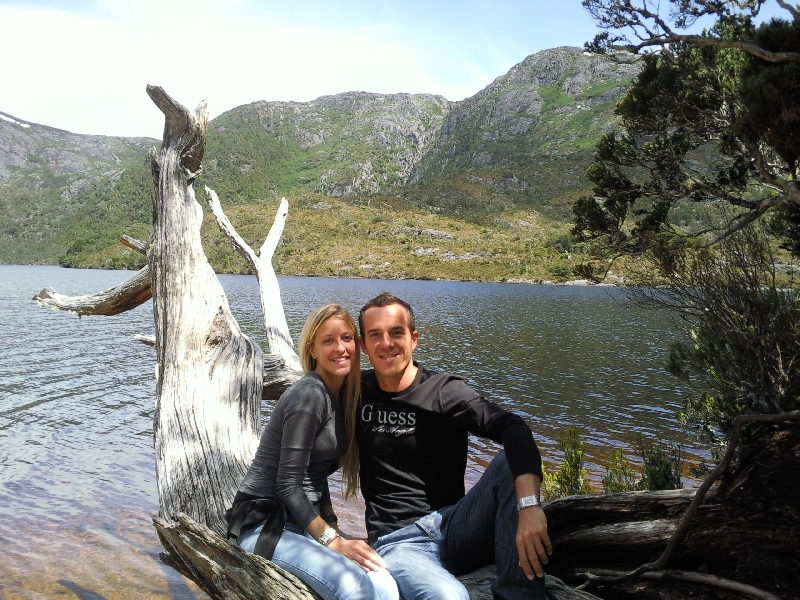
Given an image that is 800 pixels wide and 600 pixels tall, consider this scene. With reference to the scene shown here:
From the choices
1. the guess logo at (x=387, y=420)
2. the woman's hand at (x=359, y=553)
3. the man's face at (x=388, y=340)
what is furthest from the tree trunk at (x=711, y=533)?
the man's face at (x=388, y=340)

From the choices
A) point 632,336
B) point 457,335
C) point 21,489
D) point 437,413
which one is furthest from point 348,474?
point 632,336

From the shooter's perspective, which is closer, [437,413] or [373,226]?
[437,413]

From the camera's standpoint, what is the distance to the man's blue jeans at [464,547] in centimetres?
291

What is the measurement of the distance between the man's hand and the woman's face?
4.16 ft

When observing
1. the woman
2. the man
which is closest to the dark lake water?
the woman

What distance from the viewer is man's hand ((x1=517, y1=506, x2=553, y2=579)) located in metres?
2.80

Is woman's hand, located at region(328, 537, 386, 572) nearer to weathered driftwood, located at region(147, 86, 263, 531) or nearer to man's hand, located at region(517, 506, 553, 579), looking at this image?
man's hand, located at region(517, 506, 553, 579)

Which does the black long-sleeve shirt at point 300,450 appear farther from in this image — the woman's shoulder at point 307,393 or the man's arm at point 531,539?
the man's arm at point 531,539

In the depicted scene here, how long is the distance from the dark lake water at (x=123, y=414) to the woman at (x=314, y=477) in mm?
4267

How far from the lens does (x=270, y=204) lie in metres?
172

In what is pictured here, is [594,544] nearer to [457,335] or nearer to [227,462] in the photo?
[227,462]

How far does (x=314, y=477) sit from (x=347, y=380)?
0.59 metres

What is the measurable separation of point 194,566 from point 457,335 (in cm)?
3274

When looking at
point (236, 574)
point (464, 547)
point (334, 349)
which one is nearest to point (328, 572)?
point (236, 574)
